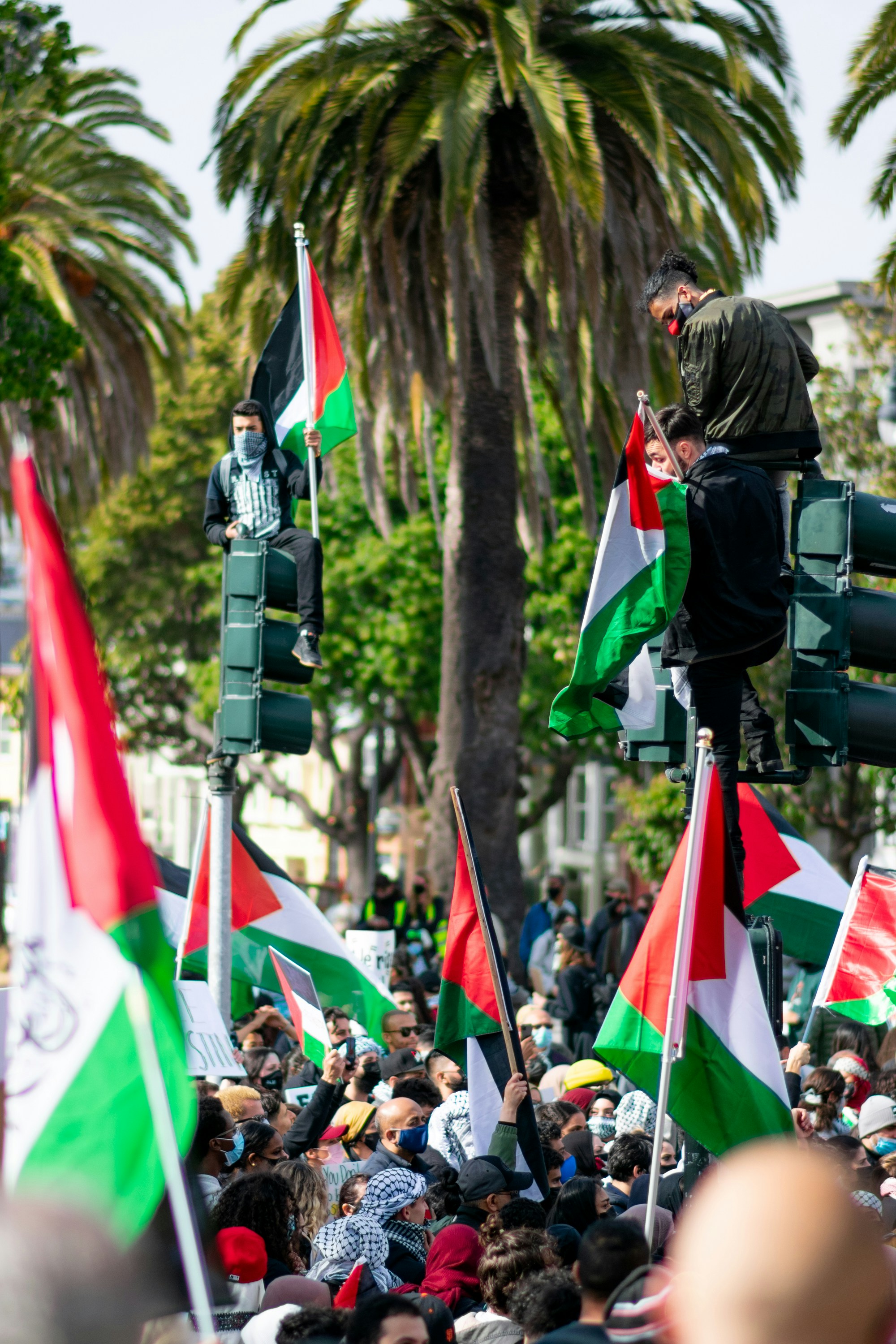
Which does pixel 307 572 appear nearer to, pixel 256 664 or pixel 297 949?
pixel 256 664

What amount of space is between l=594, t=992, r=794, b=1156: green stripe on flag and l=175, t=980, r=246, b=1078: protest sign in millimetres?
2263

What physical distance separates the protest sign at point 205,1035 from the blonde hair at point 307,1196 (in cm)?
85

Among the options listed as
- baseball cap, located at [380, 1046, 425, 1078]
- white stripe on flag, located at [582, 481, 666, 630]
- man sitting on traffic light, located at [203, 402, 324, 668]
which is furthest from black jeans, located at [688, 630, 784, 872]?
man sitting on traffic light, located at [203, 402, 324, 668]

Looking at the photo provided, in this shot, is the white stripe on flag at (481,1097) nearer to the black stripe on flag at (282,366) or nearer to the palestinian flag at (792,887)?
the palestinian flag at (792,887)

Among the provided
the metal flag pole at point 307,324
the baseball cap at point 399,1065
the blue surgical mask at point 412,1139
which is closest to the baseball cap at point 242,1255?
the blue surgical mask at point 412,1139

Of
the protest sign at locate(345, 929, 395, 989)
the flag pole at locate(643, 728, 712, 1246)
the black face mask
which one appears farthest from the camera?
the protest sign at locate(345, 929, 395, 989)

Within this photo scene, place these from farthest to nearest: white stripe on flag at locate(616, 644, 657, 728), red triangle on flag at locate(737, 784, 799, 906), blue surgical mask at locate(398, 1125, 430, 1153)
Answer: red triangle on flag at locate(737, 784, 799, 906) → blue surgical mask at locate(398, 1125, 430, 1153) → white stripe on flag at locate(616, 644, 657, 728)

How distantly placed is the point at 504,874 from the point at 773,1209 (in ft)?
47.7

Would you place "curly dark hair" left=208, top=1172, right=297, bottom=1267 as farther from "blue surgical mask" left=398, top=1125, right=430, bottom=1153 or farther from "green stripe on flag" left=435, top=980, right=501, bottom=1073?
"green stripe on flag" left=435, top=980, right=501, bottom=1073

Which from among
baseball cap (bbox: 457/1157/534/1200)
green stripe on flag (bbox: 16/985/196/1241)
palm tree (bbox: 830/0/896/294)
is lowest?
baseball cap (bbox: 457/1157/534/1200)

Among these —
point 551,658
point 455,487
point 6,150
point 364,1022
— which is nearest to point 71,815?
point 364,1022

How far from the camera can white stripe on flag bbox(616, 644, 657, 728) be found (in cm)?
679

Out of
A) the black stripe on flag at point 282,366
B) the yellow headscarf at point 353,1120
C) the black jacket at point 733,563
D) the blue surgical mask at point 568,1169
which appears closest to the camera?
the black jacket at point 733,563

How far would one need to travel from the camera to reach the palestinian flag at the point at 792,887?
366 inches
